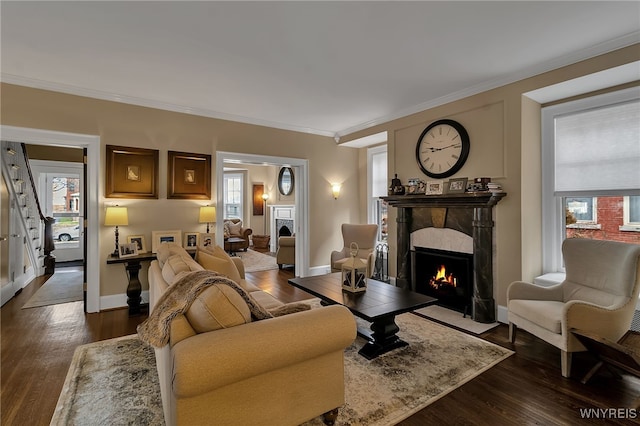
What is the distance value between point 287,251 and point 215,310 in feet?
16.0

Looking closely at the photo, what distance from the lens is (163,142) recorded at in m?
4.23

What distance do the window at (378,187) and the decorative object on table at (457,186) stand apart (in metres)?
1.91

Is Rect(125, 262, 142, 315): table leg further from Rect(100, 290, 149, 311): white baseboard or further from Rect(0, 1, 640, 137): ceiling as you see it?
Rect(0, 1, 640, 137): ceiling

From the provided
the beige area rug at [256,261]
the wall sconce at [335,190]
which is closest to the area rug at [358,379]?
the wall sconce at [335,190]

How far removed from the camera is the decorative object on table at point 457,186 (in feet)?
12.1

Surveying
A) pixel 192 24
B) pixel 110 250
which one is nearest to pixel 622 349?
pixel 192 24

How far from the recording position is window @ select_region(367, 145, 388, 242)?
19.0 ft

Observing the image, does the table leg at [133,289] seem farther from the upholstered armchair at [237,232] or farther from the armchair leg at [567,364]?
the upholstered armchair at [237,232]

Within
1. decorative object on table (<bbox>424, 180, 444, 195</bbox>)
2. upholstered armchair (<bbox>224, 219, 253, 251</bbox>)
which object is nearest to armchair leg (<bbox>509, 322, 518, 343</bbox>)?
decorative object on table (<bbox>424, 180, 444, 195</bbox>)

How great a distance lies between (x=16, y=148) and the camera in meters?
4.95

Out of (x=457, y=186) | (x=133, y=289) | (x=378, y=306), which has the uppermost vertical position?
(x=457, y=186)

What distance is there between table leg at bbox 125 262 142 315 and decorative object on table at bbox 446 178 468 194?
406 cm

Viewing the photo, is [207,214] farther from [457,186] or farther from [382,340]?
[457,186]

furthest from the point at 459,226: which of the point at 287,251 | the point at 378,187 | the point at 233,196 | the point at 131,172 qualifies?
the point at 233,196
